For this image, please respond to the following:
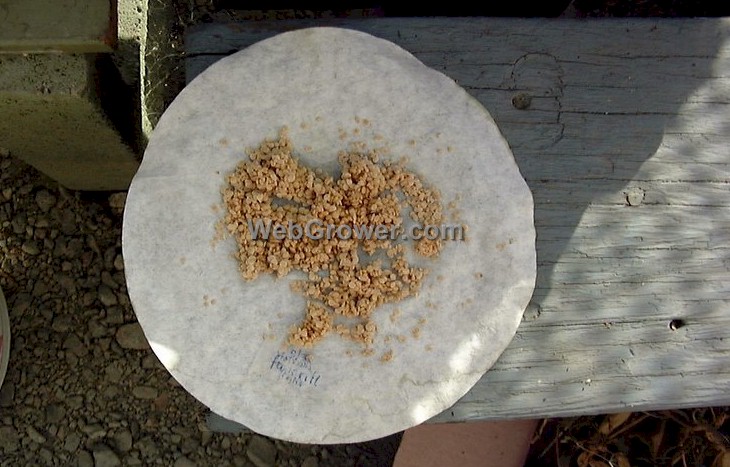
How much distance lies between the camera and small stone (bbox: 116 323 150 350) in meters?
2.01

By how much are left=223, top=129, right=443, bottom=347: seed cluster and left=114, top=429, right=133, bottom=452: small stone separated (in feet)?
3.23

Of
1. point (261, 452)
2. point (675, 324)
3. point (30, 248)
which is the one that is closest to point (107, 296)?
point (30, 248)

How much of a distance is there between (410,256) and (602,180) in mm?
479

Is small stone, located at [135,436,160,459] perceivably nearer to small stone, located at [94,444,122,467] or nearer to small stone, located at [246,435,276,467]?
small stone, located at [94,444,122,467]

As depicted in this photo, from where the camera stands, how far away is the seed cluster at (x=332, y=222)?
1306 mm

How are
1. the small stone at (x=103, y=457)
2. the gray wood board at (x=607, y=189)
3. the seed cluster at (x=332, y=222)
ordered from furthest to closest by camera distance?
the small stone at (x=103, y=457) < the gray wood board at (x=607, y=189) < the seed cluster at (x=332, y=222)

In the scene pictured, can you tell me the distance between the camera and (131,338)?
2.01 meters

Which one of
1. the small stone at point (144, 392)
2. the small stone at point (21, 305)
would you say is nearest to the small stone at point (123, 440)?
the small stone at point (144, 392)

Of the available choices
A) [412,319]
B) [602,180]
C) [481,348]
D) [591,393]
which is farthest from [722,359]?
[412,319]

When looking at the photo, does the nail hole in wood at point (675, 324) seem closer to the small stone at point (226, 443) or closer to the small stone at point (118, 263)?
the small stone at point (226, 443)

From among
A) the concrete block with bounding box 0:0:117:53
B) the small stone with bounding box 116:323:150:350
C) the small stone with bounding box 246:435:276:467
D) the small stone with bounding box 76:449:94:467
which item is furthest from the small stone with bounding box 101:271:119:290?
the concrete block with bounding box 0:0:117:53

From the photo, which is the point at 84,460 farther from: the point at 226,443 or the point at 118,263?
the point at 118,263

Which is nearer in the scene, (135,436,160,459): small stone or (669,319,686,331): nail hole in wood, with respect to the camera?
(669,319,686,331): nail hole in wood

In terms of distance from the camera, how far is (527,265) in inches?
52.6
